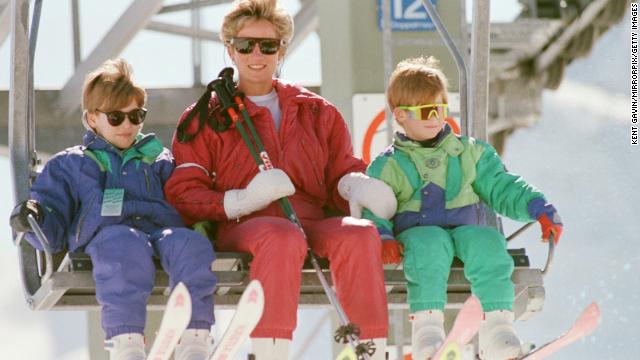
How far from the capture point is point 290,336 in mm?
8695

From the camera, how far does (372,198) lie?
9094mm

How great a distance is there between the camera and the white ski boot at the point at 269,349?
862 centimetres

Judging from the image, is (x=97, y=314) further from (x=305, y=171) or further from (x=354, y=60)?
(x=305, y=171)

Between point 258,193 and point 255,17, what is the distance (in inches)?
26.3

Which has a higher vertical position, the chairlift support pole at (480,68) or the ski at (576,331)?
the chairlift support pole at (480,68)

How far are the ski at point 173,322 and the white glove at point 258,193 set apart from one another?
0.58 meters

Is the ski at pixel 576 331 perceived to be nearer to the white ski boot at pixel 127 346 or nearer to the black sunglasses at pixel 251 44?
the white ski boot at pixel 127 346

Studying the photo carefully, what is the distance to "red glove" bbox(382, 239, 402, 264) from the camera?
895 centimetres

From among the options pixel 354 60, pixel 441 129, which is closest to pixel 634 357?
pixel 354 60

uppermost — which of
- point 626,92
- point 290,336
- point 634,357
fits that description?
point 290,336

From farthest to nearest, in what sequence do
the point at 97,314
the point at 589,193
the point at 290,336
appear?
the point at 589,193 → the point at 97,314 → the point at 290,336

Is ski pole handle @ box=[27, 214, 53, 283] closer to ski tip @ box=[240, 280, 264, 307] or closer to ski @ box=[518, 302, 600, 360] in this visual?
ski tip @ box=[240, 280, 264, 307]

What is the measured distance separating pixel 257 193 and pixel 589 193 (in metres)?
16.6

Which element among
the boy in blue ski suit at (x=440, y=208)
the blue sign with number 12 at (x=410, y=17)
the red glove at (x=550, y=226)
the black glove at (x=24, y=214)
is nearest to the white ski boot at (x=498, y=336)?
the boy in blue ski suit at (x=440, y=208)
